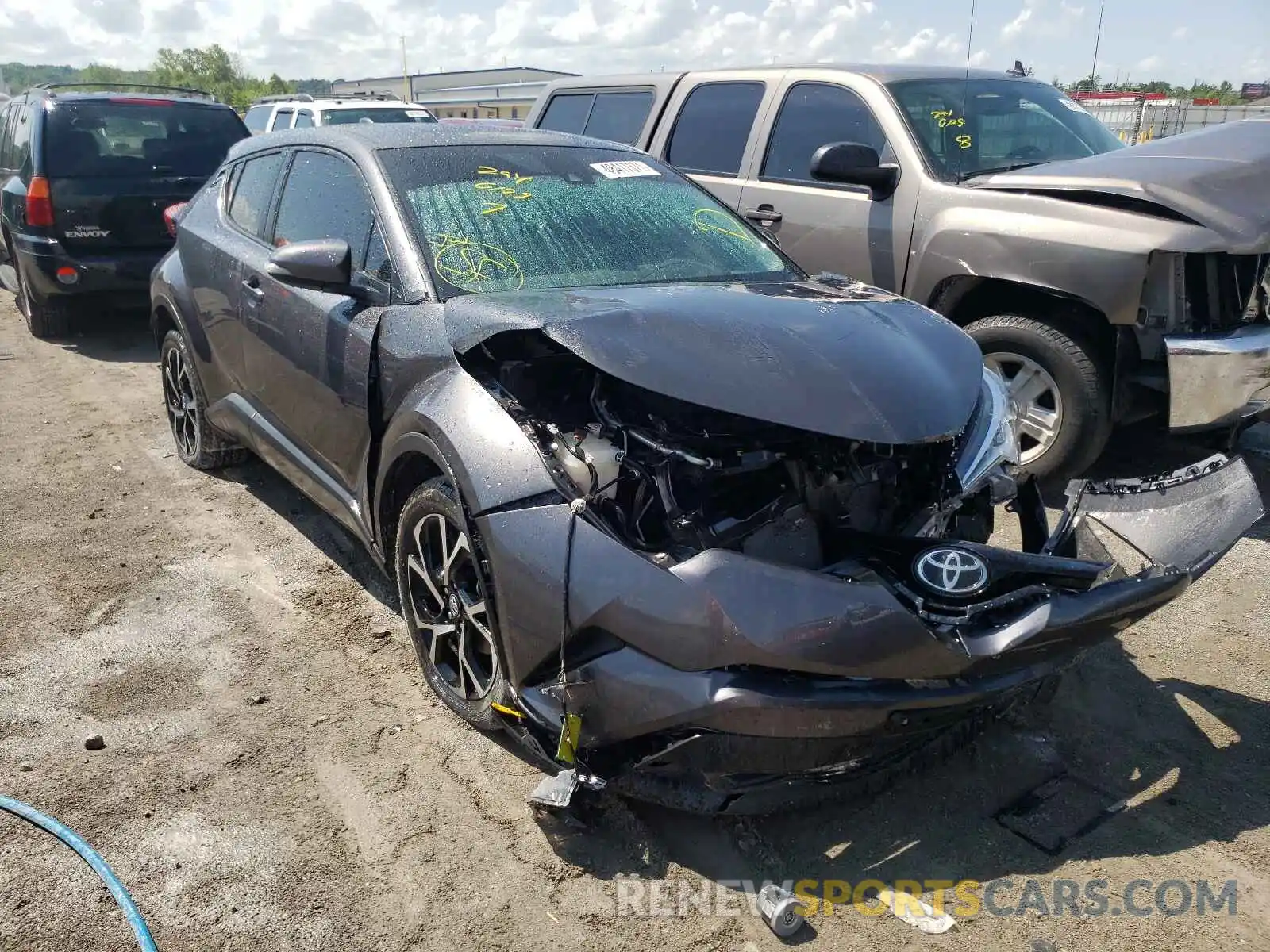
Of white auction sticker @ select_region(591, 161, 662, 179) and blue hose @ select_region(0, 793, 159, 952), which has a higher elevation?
white auction sticker @ select_region(591, 161, 662, 179)

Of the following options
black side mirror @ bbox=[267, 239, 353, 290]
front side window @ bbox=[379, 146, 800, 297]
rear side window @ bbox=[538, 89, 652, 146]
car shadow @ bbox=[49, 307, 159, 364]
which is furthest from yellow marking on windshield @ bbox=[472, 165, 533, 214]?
car shadow @ bbox=[49, 307, 159, 364]

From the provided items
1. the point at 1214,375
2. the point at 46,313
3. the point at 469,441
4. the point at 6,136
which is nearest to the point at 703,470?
the point at 469,441

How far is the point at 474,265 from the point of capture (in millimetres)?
3355

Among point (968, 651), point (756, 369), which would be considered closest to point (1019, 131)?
point (756, 369)

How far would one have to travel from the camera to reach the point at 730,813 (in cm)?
245

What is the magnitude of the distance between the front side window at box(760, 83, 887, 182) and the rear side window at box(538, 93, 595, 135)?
174cm

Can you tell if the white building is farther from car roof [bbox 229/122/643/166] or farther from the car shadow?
car roof [bbox 229/122/643/166]

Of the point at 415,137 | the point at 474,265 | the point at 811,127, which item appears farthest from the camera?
the point at 811,127

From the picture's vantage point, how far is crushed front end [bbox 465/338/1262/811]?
2.29m

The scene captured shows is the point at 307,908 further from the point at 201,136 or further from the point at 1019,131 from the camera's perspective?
the point at 201,136

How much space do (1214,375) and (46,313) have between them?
8288mm

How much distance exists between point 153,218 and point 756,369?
682 centimetres

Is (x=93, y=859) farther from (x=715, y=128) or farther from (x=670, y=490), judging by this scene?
(x=715, y=128)

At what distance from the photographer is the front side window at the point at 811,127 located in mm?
5570
